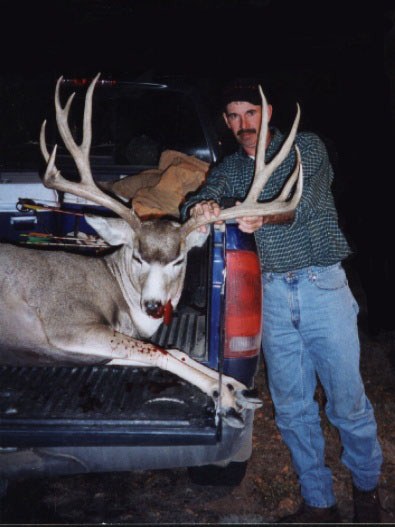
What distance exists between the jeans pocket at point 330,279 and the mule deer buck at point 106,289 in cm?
44

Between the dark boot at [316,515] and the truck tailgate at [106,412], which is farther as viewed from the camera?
the dark boot at [316,515]

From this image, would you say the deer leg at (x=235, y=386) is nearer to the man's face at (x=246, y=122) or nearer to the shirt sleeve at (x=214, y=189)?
the shirt sleeve at (x=214, y=189)

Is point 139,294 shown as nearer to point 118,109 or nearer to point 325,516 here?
point 325,516

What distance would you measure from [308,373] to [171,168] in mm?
2348

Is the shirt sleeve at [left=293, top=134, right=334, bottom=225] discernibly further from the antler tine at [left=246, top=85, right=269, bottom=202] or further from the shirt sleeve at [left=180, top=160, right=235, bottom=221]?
the shirt sleeve at [left=180, top=160, right=235, bottom=221]

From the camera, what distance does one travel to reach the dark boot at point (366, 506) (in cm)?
357

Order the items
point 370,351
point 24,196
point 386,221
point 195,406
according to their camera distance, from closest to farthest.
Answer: point 195,406 → point 24,196 → point 370,351 → point 386,221

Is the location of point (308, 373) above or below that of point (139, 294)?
below

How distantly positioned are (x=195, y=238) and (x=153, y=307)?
668mm

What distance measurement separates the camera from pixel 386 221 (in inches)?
301

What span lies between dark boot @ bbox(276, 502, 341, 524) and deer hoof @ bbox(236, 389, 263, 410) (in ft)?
3.18

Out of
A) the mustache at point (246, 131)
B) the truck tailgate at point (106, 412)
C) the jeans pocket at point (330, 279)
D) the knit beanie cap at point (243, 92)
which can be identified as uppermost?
the knit beanie cap at point (243, 92)

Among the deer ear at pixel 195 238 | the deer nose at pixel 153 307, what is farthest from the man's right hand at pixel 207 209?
the deer nose at pixel 153 307

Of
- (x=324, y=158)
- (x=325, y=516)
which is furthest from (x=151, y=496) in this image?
(x=324, y=158)
